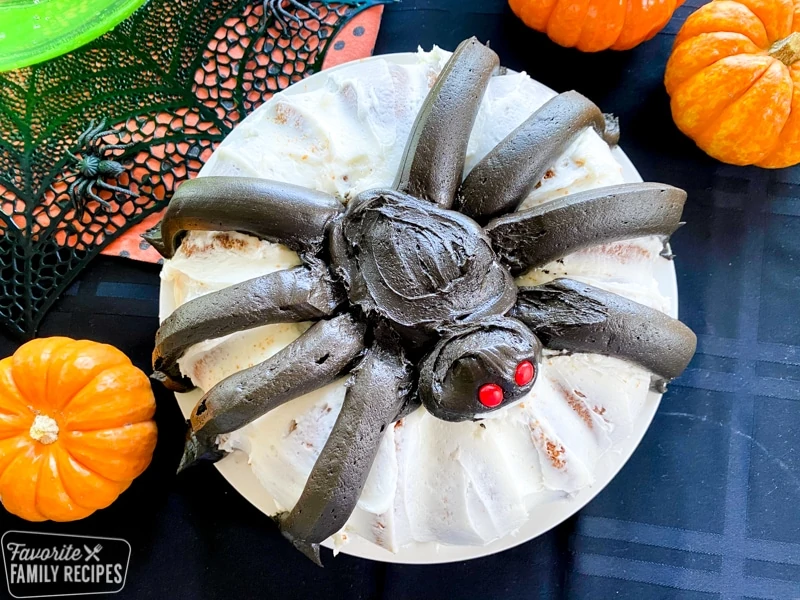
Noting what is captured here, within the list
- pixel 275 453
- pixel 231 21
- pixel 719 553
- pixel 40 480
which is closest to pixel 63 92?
pixel 231 21

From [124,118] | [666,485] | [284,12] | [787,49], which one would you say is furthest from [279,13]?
[666,485]

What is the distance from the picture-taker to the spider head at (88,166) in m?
1.50

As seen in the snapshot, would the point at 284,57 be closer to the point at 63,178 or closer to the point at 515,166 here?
the point at 63,178

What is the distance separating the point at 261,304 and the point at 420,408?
299mm

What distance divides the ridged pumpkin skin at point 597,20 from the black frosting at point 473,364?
0.84 m

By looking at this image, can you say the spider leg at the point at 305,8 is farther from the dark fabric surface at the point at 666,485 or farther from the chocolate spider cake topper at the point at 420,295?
the dark fabric surface at the point at 666,485

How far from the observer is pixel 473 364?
0.92m

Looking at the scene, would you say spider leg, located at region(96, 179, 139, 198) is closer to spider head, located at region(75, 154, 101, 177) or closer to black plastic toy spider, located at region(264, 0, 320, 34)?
spider head, located at region(75, 154, 101, 177)

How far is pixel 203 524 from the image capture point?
1494 mm

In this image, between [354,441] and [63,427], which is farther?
[63,427]

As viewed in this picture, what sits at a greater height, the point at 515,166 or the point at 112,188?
the point at 515,166

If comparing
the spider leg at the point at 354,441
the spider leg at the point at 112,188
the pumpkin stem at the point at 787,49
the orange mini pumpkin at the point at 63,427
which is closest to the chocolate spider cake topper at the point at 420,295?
the spider leg at the point at 354,441

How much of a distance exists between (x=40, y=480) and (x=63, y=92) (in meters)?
0.86

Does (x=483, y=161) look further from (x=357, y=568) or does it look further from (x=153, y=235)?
(x=357, y=568)
